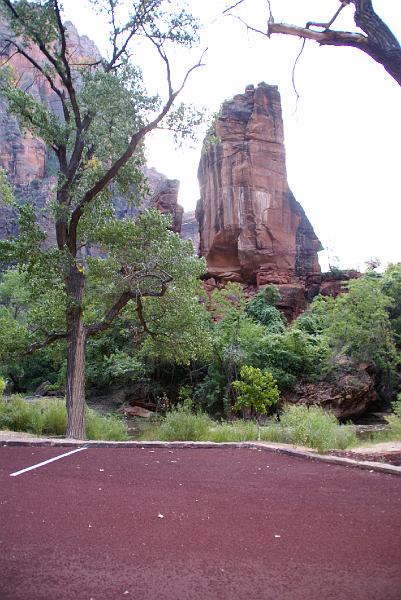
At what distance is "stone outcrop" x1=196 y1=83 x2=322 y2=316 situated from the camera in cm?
4016

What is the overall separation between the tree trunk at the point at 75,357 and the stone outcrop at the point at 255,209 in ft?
92.3

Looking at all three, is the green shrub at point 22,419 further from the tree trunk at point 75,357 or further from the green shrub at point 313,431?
the green shrub at point 313,431

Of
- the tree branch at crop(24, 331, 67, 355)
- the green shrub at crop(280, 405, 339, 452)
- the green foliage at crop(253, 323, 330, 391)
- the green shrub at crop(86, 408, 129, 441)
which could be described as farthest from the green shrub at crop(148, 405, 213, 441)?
the green foliage at crop(253, 323, 330, 391)

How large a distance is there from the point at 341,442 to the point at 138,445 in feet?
12.5

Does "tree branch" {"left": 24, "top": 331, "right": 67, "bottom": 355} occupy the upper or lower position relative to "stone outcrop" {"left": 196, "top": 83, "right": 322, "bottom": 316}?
lower

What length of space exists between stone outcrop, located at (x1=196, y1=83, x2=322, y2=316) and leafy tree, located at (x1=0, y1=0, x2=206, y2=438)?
88.9 feet

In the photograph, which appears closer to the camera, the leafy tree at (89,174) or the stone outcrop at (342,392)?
the leafy tree at (89,174)

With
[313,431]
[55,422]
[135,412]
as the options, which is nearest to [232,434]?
[313,431]

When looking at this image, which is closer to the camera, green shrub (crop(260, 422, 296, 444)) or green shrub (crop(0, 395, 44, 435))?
green shrub (crop(260, 422, 296, 444))

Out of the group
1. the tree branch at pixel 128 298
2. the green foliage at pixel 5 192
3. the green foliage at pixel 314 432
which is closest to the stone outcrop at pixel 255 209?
the tree branch at pixel 128 298

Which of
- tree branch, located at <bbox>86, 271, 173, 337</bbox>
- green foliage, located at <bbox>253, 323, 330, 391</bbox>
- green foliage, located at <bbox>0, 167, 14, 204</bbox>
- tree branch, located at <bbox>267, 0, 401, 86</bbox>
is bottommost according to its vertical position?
green foliage, located at <bbox>253, 323, 330, 391</bbox>

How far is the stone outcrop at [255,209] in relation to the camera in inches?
1581

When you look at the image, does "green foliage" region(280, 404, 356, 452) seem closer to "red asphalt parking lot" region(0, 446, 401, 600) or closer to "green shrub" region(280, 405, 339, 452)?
"green shrub" region(280, 405, 339, 452)

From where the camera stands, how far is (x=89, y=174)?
12211 mm
